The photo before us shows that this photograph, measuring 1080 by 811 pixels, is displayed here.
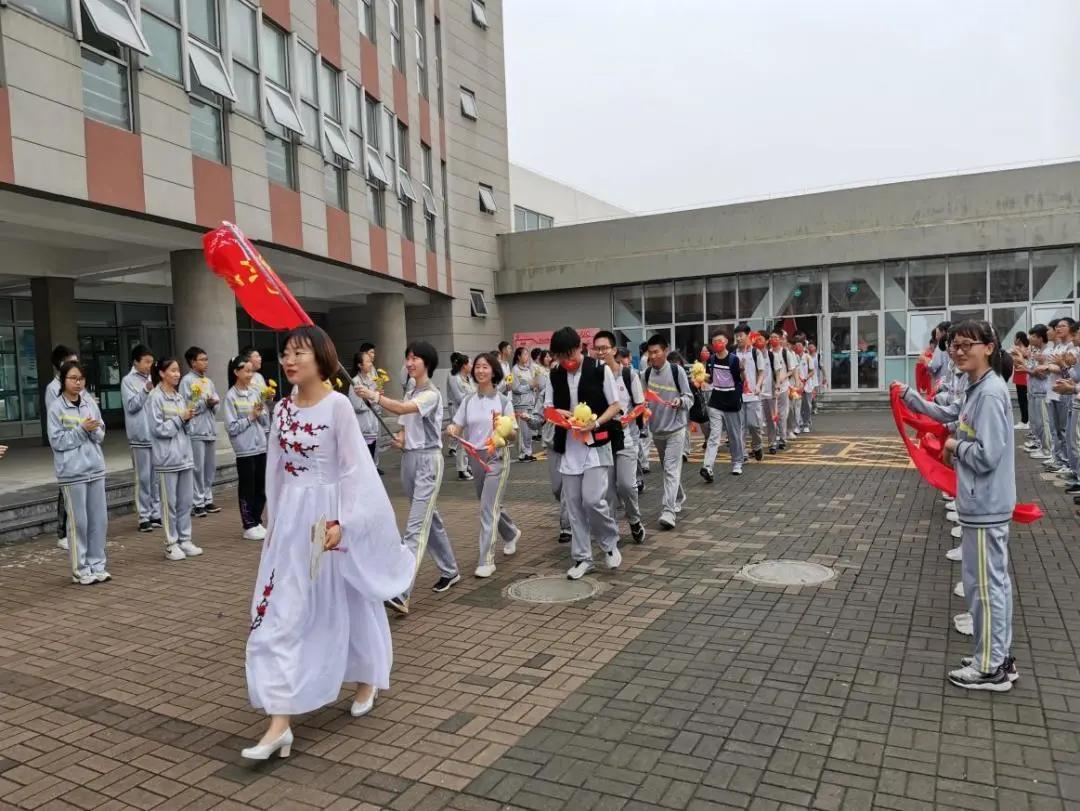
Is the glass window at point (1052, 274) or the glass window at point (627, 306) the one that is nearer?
the glass window at point (1052, 274)

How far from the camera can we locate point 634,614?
5.48 meters

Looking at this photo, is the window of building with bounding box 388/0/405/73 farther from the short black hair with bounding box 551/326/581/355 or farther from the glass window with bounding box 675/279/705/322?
the short black hair with bounding box 551/326/581/355

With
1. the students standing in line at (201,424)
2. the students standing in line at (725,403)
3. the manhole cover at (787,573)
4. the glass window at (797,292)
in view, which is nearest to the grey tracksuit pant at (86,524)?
the students standing in line at (201,424)

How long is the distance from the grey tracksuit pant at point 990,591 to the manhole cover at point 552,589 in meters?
2.64

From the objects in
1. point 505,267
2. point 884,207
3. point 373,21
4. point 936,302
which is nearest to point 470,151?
point 505,267

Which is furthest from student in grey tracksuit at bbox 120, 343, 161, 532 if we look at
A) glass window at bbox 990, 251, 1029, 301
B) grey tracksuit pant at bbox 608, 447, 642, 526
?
glass window at bbox 990, 251, 1029, 301

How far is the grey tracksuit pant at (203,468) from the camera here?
390 inches

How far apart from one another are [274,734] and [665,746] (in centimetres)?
174

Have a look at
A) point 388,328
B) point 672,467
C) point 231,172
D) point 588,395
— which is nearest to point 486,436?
point 588,395

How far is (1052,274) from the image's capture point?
21.5 m

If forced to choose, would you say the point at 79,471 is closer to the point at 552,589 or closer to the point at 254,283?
the point at 254,283

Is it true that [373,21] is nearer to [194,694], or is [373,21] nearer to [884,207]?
[884,207]

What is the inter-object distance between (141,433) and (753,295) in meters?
19.4

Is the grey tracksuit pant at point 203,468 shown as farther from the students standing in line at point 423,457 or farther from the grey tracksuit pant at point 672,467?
the grey tracksuit pant at point 672,467
